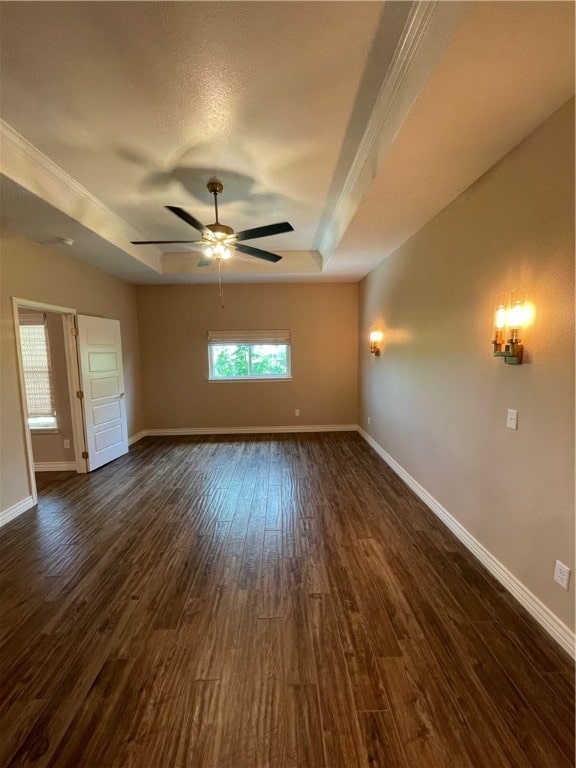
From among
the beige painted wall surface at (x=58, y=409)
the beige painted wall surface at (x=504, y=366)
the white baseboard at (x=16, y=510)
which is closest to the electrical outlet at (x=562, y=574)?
the beige painted wall surface at (x=504, y=366)

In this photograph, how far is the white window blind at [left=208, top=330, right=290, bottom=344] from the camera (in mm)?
5820

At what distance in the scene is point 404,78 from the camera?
5.37 feet

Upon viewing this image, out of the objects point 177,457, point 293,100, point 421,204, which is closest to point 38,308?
point 177,457

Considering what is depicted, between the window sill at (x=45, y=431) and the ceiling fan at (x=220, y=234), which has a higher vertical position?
the ceiling fan at (x=220, y=234)

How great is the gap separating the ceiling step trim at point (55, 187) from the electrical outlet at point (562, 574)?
4150 millimetres

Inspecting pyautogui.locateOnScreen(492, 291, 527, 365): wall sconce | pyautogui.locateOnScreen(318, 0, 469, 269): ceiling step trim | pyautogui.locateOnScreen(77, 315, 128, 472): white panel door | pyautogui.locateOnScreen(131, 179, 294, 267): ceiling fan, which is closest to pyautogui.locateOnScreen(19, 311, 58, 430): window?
pyautogui.locateOnScreen(77, 315, 128, 472): white panel door

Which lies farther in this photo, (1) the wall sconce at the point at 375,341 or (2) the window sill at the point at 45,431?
(1) the wall sconce at the point at 375,341

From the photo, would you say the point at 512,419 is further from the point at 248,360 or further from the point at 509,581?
the point at 248,360

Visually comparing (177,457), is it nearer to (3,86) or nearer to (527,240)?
(3,86)

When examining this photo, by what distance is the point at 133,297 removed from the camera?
5660mm

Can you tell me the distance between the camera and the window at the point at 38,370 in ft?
13.5

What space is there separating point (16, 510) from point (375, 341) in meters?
4.65

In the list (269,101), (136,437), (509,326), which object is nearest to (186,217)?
(269,101)

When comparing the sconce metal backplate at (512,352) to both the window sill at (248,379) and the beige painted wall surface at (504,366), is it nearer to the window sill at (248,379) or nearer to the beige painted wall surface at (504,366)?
the beige painted wall surface at (504,366)
